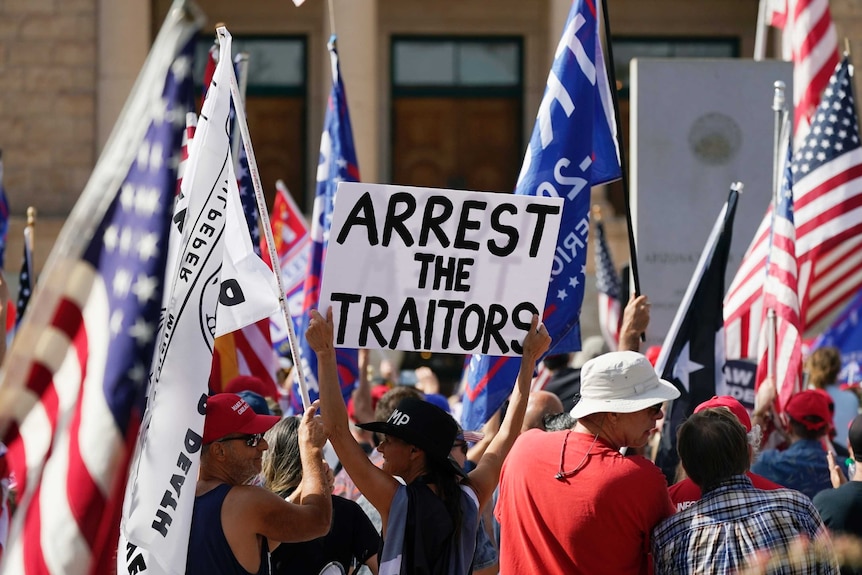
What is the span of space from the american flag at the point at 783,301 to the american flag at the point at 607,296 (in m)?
3.60

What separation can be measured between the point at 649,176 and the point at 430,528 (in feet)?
23.3

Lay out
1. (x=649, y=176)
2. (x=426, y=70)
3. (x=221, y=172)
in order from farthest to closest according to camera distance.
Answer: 1. (x=426, y=70)
2. (x=649, y=176)
3. (x=221, y=172)

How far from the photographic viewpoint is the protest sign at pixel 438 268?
4.60m

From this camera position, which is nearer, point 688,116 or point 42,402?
point 42,402

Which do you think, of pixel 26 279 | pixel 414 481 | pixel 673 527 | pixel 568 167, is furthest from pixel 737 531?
pixel 26 279

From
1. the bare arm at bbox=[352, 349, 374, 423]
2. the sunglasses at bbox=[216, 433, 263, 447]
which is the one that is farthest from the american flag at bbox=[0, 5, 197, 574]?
the bare arm at bbox=[352, 349, 374, 423]

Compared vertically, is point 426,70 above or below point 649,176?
above

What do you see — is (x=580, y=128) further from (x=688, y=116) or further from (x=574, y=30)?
(x=688, y=116)

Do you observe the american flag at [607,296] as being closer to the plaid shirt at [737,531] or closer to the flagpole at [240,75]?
the flagpole at [240,75]

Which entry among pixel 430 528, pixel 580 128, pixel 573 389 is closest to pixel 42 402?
pixel 430 528

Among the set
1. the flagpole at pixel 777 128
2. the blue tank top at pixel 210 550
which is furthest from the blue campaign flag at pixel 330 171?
the blue tank top at pixel 210 550

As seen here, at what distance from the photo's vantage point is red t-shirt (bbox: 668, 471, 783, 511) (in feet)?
14.2

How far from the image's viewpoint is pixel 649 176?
35.1ft

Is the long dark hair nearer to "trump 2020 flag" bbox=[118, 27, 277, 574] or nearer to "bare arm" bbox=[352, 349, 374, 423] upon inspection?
"trump 2020 flag" bbox=[118, 27, 277, 574]
